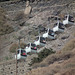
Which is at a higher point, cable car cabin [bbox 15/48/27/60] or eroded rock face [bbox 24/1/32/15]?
cable car cabin [bbox 15/48/27/60]

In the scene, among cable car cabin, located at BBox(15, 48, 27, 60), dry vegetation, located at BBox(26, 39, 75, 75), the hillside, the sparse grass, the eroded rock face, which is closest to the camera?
dry vegetation, located at BBox(26, 39, 75, 75)

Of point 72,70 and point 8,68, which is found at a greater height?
point 72,70

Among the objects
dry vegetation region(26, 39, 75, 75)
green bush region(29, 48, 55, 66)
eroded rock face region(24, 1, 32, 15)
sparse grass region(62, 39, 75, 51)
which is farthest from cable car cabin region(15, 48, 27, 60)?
eroded rock face region(24, 1, 32, 15)

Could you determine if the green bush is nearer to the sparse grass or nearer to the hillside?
the hillside

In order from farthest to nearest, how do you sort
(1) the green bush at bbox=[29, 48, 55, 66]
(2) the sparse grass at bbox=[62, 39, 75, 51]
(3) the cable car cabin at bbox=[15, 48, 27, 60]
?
(2) the sparse grass at bbox=[62, 39, 75, 51]
(1) the green bush at bbox=[29, 48, 55, 66]
(3) the cable car cabin at bbox=[15, 48, 27, 60]

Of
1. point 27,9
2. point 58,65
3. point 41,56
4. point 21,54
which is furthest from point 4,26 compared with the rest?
point 58,65

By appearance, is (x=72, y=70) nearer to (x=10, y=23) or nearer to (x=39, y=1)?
(x=10, y=23)

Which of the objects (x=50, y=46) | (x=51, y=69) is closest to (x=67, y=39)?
(x=50, y=46)

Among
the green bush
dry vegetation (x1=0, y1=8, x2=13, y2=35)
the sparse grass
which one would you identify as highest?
the sparse grass

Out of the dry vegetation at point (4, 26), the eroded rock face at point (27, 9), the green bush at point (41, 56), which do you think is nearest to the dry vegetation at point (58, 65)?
the green bush at point (41, 56)
